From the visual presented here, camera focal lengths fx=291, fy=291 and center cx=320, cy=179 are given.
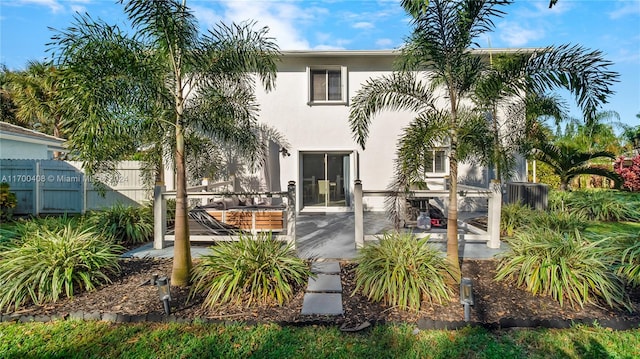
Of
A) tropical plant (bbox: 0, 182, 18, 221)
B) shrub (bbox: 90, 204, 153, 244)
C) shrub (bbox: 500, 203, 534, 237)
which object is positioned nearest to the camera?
shrub (bbox: 90, 204, 153, 244)

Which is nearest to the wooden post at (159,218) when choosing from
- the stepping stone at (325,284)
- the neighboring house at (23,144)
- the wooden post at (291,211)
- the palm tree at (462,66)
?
the wooden post at (291,211)

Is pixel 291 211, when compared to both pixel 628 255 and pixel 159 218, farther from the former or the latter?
pixel 628 255

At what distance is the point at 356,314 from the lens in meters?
3.64

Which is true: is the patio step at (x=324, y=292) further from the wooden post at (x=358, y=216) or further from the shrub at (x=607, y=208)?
the shrub at (x=607, y=208)

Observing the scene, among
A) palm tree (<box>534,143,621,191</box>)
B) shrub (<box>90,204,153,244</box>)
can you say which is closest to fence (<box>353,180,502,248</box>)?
shrub (<box>90,204,153,244</box>)

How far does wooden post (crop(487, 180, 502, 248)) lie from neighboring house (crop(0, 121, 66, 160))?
562 inches

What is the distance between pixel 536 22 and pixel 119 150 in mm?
11793

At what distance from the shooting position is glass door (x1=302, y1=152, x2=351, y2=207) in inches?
430

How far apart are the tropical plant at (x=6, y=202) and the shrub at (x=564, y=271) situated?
44.9 feet

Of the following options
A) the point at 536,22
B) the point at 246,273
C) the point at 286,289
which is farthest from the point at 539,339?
the point at 536,22

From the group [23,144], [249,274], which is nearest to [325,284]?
[249,274]

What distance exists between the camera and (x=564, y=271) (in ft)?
12.8

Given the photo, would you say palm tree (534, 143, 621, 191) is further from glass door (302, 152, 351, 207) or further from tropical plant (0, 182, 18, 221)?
tropical plant (0, 182, 18, 221)

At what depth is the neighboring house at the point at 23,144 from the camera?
11.9 metres
